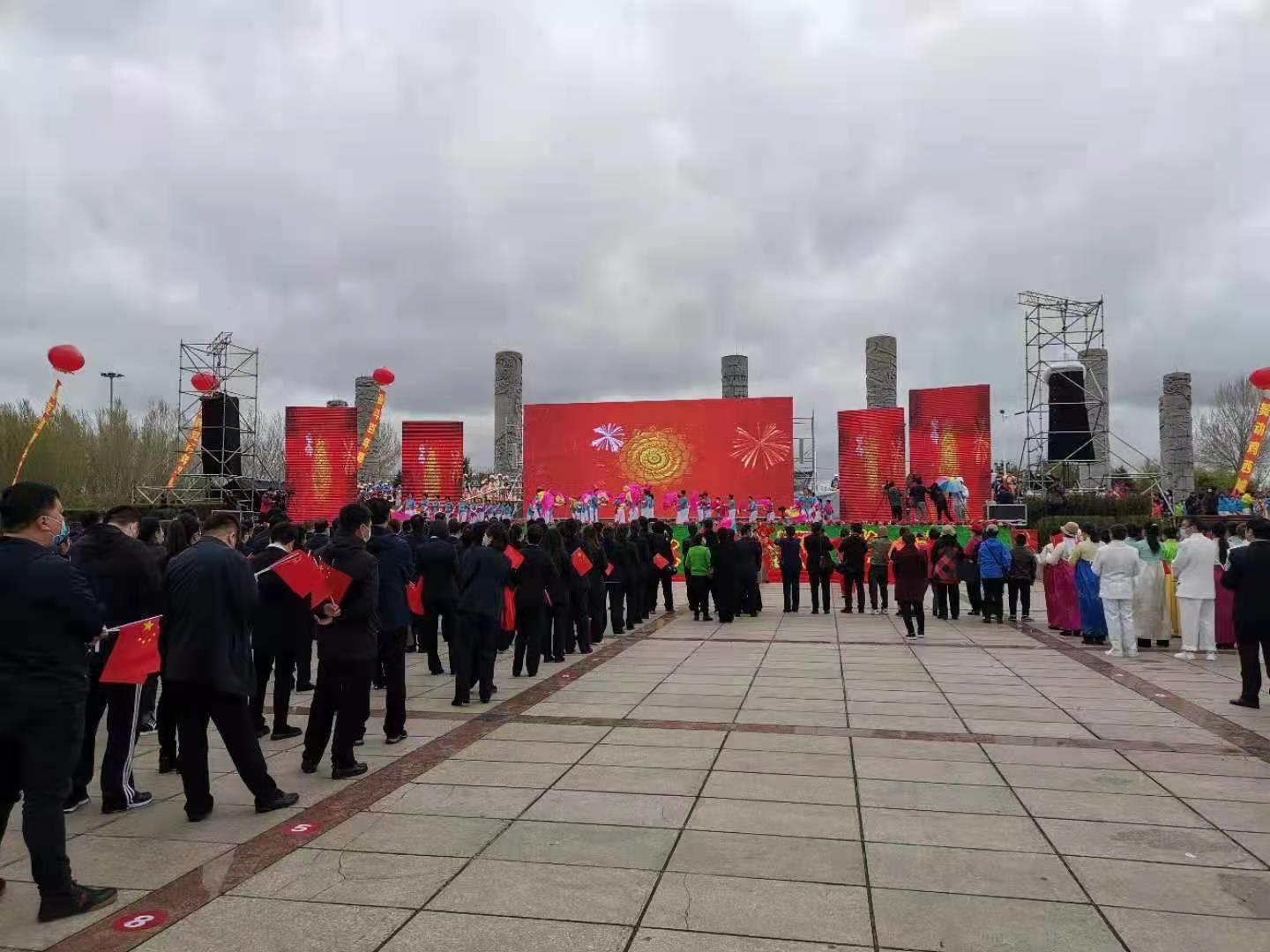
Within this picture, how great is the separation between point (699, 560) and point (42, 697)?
9.87 m

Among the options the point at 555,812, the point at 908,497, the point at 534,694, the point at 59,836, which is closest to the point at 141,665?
the point at 59,836

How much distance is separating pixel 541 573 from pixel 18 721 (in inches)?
186

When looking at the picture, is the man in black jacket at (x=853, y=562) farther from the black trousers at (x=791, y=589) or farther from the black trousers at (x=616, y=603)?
the black trousers at (x=616, y=603)

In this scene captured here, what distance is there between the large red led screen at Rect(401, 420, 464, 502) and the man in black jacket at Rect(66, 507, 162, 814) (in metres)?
21.6

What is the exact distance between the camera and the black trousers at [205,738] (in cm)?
388

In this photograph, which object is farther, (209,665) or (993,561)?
(993,561)

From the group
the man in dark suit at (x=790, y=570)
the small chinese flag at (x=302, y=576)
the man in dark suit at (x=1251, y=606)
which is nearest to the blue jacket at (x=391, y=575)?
the small chinese flag at (x=302, y=576)

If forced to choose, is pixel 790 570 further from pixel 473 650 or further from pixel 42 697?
pixel 42 697

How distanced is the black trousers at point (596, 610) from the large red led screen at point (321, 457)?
54.9 feet

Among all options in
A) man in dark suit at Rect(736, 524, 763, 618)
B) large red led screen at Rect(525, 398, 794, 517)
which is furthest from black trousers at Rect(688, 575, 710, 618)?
large red led screen at Rect(525, 398, 794, 517)

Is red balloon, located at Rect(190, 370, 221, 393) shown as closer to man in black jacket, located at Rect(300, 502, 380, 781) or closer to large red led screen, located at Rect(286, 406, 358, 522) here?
large red led screen, located at Rect(286, 406, 358, 522)

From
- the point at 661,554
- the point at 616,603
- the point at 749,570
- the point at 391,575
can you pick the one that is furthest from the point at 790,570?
the point at 391,575

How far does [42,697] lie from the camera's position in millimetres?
2910

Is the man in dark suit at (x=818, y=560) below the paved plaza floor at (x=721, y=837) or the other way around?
the other way around
